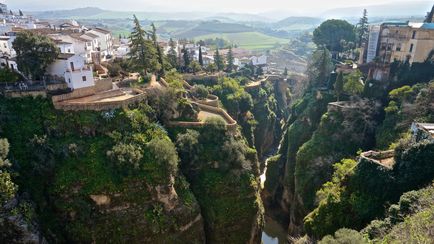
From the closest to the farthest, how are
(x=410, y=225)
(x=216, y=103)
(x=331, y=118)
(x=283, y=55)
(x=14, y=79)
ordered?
1. (x=410, y=225)
2. (x=14, y=79)
3. (x=331, y=118)
4. (x=216, y=103)
5. (x=283, y=55)

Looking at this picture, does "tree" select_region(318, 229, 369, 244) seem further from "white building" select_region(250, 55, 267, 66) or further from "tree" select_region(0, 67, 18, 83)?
"white building" select_region(250, 55, 267, 66)

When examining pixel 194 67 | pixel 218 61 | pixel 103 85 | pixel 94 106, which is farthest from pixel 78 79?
pixel 218 61

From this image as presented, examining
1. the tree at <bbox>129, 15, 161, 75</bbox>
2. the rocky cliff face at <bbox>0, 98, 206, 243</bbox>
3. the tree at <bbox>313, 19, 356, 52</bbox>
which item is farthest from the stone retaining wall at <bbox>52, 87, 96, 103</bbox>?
the tree at <bbox>313, 19, 356, 52</bbox>

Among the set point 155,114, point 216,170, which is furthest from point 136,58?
point 216,170

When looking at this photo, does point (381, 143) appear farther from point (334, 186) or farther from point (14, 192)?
point (14, 192)

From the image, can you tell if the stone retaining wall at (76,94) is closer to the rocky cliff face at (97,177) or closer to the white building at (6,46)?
the rocky cliff face at (97,177)

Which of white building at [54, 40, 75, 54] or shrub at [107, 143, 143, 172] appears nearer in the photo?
shrub at [107, 143, 143, 172]

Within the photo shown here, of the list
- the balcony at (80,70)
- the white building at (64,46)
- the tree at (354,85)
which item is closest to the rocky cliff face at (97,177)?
the balcony at (80,70)
